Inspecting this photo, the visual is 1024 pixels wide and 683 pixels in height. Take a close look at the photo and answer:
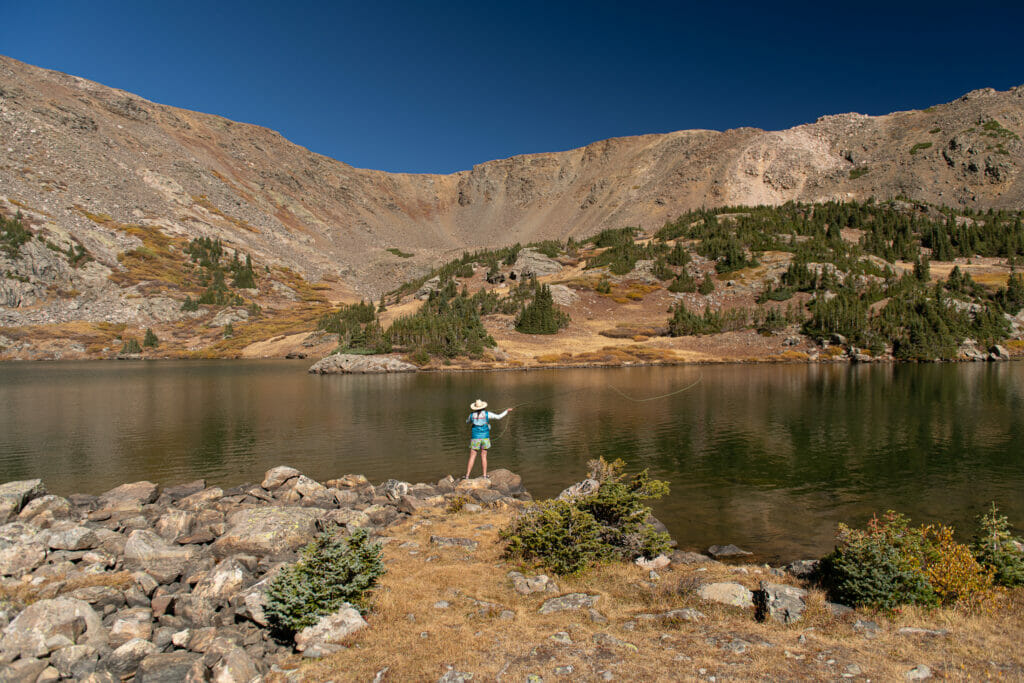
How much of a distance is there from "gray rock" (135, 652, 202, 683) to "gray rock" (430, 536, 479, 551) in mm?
5418

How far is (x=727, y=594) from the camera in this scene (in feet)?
27.8

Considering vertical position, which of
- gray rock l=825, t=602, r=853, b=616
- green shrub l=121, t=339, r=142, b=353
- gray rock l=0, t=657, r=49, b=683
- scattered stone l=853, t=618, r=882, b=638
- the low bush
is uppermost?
green shrub l=121, t=339, r=142, b=353

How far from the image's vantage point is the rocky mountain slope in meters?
104

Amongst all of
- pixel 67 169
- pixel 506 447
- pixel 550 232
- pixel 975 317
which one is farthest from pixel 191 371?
pixel 550 232

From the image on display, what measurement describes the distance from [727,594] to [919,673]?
8.94 ft

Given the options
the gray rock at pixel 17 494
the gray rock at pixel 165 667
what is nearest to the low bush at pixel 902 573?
the gray rock at pixel 165 667

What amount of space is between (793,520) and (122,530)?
16.6 metres

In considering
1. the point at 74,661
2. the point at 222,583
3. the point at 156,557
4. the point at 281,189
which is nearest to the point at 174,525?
the point at 156,557

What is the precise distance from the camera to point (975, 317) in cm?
7038

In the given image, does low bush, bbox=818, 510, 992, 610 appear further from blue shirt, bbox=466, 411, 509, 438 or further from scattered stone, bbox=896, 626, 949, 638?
blue shirt, bbox=466, 411, 509, 438

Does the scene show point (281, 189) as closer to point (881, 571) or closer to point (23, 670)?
point (23, 670)

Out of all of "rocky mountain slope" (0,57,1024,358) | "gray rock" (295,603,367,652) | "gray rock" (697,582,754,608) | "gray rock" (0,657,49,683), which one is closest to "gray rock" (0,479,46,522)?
"gray rock" (0,657,49,683)

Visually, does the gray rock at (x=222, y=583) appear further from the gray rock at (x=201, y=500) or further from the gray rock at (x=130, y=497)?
the gray rock at (x=130, y=497)

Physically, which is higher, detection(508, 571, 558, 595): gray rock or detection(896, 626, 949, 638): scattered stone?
detection(896, 626, 949, 638): scattered stone
